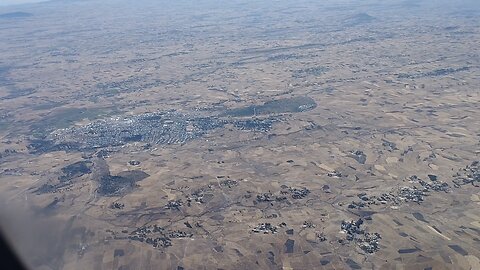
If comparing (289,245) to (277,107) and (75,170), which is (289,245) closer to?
(75,170)

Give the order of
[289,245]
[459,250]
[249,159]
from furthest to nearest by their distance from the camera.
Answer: [249,159] < [289,245] < [459,250]

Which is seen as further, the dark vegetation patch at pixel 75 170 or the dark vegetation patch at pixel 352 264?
the dark vegetation patch at pixel 75 170

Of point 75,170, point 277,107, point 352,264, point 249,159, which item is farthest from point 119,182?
point 277,107

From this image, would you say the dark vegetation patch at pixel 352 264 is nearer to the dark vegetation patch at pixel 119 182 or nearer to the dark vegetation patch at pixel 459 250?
the dark vegetation patch at pixel 459 250

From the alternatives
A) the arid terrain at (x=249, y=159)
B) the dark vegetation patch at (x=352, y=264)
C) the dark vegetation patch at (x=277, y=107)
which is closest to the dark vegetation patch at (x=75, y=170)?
the arid terrain at (x=249, y=159)

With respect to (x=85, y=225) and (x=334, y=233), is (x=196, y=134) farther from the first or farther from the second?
(x=334, y=233)

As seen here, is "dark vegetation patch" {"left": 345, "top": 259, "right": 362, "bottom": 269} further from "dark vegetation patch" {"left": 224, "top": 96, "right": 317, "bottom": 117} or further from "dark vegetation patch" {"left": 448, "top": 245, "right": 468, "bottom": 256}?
"dark vegetation patch" {"left": 224, "top": 96, "right": 317, "bottom": 117}

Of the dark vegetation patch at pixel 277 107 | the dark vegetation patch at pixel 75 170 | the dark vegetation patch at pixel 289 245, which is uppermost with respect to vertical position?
the dark vegetation patch at pixel 289 245

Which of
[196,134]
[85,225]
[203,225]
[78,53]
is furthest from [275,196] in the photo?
[78,53]

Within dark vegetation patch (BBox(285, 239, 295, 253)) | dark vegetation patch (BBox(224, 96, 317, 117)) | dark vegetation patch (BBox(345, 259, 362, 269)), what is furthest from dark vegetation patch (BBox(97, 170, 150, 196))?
dark vegetation patch (BBox(224, 96, 317, 117))

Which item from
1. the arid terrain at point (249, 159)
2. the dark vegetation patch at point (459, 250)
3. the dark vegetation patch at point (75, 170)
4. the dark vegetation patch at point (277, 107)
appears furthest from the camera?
the dark vegetation patch at point (277, 107)
